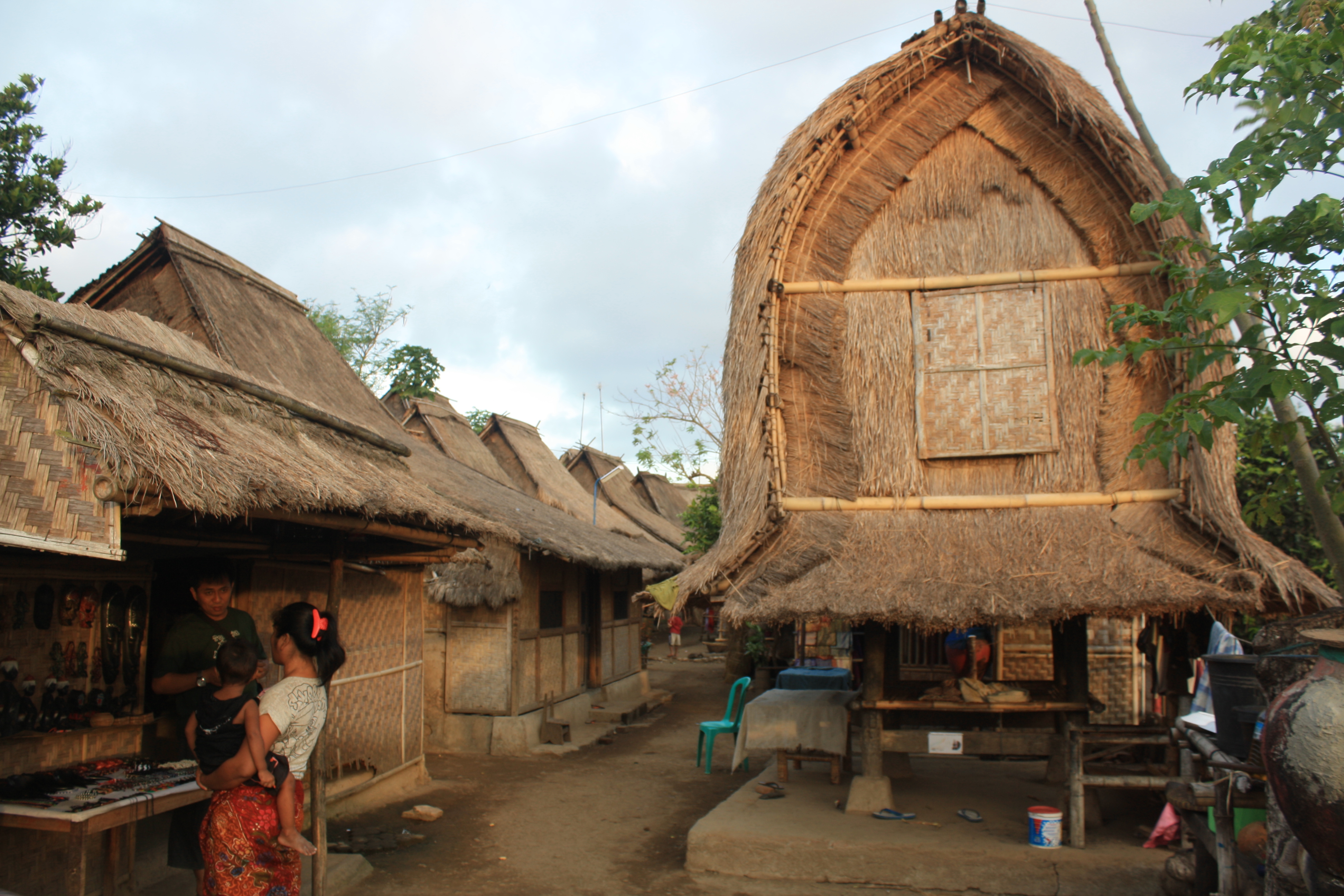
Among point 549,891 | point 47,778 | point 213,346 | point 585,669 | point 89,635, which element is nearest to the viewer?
point 47,778

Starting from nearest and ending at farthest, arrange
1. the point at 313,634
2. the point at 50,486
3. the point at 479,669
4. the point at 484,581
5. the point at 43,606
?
the point at 50,486 < the point at 313,634 < the point at 43,606 < the point at 484,581 < the point at 479,669

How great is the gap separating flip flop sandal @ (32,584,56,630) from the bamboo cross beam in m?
4.88

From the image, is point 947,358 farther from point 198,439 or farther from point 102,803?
point 102,803

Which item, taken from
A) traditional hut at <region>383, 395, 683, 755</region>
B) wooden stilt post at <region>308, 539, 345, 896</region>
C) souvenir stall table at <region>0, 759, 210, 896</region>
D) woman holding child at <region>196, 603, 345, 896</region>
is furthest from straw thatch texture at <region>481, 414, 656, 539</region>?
woman holding child at <region>196, 603, 345, 896</region>

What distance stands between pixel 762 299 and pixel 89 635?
477cm

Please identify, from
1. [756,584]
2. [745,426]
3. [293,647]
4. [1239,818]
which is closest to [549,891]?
[756,584]

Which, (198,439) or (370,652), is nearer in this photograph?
(198,439)

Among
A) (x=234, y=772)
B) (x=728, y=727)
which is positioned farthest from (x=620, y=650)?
(x=234, y=772)

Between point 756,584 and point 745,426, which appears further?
point 745,426

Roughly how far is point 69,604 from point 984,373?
596 cm

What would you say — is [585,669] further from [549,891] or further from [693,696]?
[549,891]

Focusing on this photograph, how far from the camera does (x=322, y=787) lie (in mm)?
5016

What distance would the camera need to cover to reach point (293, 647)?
3.83 metres

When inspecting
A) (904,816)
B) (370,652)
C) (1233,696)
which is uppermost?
(1233,696)
